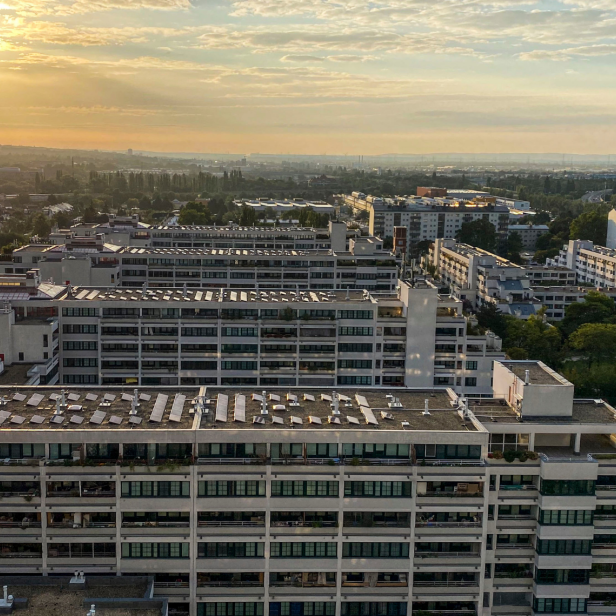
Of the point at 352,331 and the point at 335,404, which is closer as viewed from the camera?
the point at 335,404

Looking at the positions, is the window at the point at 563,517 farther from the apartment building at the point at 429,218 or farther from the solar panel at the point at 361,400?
the apartment building at the point at 429,218

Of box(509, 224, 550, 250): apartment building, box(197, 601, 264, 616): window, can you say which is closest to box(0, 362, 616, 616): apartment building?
box(197, 601, 264, 616): window

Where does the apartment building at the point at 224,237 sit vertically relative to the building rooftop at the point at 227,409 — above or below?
above

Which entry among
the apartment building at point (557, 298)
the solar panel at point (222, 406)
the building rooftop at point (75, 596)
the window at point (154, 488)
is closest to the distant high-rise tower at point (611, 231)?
the apartment building at point (557, 298)

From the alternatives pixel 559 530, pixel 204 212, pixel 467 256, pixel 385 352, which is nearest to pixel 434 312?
pixel 385 352

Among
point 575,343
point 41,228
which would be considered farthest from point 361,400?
point 41,228

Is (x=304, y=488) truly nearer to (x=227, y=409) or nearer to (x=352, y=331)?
(x=227, y=409)

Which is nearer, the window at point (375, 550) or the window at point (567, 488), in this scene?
the window at point (375, 550)
